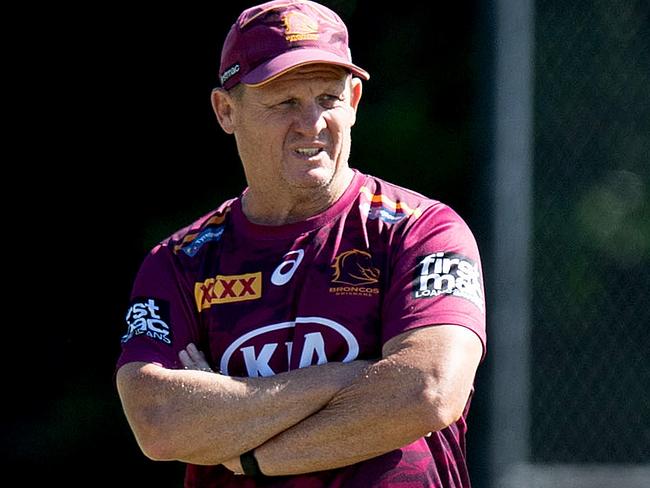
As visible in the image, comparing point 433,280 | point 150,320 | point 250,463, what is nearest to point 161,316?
point 150,320

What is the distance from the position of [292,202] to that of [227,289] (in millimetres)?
284

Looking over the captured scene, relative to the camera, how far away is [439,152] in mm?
6207

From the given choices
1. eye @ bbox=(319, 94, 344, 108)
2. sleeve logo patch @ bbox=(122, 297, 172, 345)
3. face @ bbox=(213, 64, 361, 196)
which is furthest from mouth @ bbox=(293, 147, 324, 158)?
sleeve logo patch @ bbox=(122, 297, 172, 345)

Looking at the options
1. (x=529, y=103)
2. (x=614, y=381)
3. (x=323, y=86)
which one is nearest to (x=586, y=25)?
(x=529, y=103)

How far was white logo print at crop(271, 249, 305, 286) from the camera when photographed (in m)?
3.05

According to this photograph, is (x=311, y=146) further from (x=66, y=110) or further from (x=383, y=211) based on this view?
(x=66, y=110)

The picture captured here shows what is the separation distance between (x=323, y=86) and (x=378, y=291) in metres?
0.54

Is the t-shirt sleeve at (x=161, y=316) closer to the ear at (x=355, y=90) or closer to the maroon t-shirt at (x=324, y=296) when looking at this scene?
the maroon t-shirt at (x=324, y=296)

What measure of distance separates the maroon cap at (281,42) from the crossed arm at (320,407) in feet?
2.39

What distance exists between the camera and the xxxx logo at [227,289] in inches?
121

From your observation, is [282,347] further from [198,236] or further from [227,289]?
[198,236]

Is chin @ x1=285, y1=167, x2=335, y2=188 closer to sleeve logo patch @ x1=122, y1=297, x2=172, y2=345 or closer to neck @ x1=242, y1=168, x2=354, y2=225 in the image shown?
neck @ x1=242, y1=168, x2=354, y2=225

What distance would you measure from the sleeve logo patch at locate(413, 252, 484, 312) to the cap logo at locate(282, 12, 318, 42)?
0.63 m

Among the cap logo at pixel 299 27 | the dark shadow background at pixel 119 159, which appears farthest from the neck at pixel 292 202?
the dark shadow background at pixel 119 159
